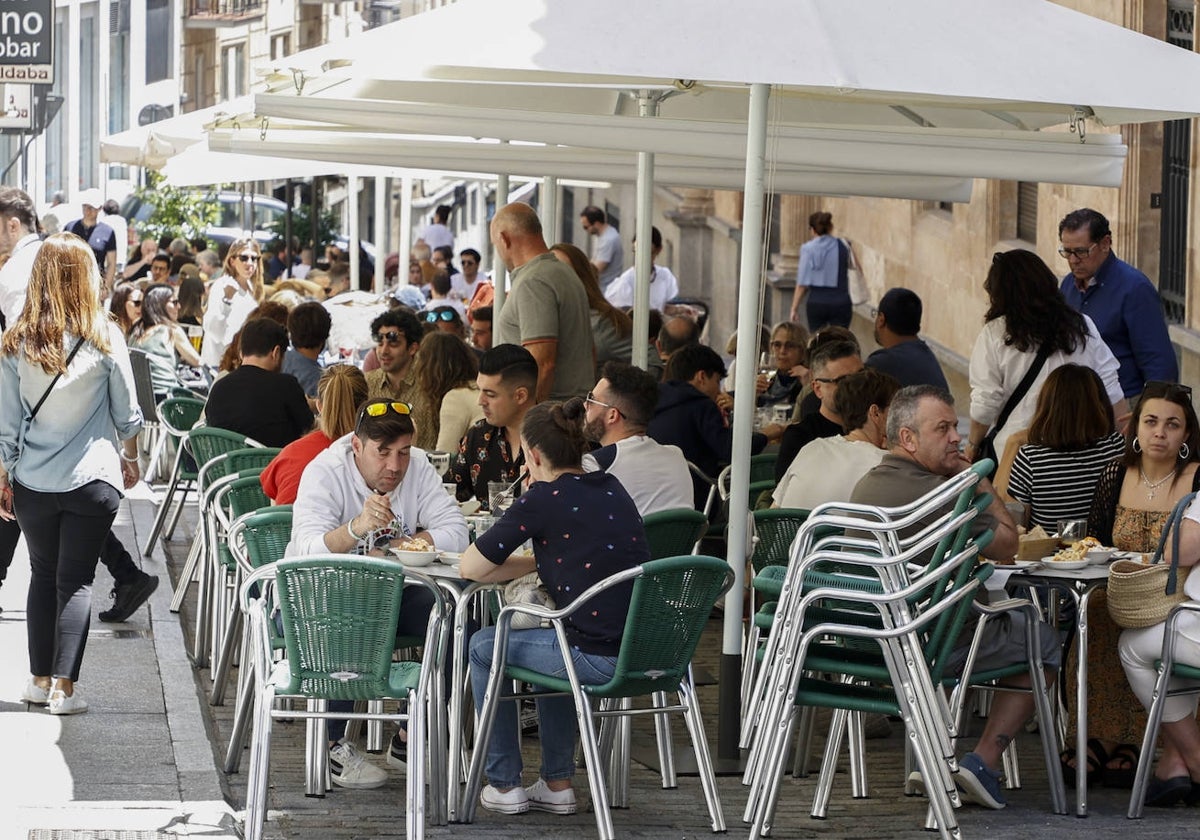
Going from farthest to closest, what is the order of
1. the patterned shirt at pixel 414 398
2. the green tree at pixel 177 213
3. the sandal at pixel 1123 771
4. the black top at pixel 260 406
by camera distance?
the green tree at pixel 177 213, the black top at pixel 260 406, the patterned shirt at pixel 414 398, the sandal at pixel 1123 771

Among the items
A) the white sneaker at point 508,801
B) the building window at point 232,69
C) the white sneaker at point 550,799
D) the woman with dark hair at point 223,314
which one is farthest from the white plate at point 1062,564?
the building window at point 232,69

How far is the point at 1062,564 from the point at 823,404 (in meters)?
1.94

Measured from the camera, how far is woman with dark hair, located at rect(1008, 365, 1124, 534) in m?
7.30

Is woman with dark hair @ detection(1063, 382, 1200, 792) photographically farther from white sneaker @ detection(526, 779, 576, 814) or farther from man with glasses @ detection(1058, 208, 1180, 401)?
man with glasses @ detection(1058, 208, 1180, 401)

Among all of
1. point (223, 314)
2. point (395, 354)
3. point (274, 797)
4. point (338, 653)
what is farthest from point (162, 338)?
point (338, 653)

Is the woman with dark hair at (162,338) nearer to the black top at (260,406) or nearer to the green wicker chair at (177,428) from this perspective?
the green wicker chair at (177,428)

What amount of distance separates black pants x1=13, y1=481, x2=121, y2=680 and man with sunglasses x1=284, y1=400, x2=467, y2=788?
1.13 m

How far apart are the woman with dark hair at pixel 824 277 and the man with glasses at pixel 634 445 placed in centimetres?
1214

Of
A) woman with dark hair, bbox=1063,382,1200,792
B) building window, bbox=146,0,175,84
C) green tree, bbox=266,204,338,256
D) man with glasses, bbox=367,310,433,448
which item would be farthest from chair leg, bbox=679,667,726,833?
building window, bbox=146,0,175,84

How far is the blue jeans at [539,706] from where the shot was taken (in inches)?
236

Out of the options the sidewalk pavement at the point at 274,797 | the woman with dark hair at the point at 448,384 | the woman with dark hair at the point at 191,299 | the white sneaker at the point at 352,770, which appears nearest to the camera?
the sidewalk pavement at the point at 274,797

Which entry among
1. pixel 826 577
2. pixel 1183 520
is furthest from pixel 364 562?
pixel 1183 520

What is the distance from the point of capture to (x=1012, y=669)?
636 cm

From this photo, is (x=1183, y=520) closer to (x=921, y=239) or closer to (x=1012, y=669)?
(x=1012, y=669)
